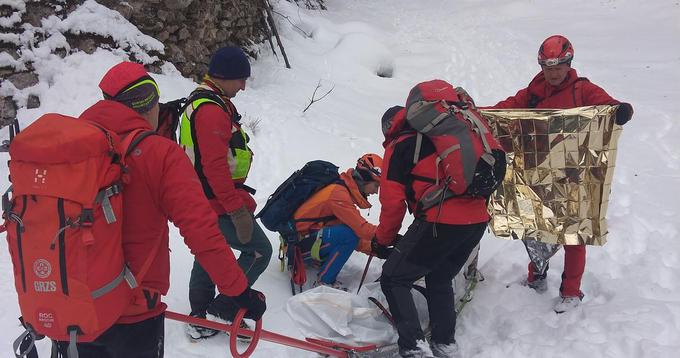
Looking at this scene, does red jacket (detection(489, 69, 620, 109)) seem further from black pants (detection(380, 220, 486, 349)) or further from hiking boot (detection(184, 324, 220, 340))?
hiking boot (detection(184, 324, 220, 340))

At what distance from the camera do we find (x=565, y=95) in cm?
397

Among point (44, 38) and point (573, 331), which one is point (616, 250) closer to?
point (573, 331)

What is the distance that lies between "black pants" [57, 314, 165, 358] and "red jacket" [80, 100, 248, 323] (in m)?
0.05

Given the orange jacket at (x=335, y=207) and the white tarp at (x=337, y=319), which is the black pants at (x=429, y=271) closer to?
the white tarp at (x=337, y=319)

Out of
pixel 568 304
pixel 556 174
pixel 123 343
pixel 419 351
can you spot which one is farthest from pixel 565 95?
pixel 123 343

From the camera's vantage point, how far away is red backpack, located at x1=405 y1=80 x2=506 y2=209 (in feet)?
9.98

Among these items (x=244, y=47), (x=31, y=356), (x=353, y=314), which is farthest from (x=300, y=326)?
(x=244, y=47)

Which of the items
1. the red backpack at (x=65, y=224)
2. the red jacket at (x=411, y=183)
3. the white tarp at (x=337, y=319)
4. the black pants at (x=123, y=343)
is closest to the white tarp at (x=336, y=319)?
the white tarp at (x=337, y=319)

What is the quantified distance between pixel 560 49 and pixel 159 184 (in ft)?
10.1

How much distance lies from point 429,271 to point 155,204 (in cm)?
193

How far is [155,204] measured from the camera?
2201 millimetres

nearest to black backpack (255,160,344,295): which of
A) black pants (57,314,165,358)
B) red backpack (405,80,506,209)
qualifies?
red backpack (405,80,506,209)

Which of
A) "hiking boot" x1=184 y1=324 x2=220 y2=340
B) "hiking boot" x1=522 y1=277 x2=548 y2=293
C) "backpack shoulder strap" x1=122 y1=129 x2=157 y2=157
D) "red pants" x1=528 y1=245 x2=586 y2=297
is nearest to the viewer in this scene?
"backpack shoulder strap" x1=122 y1=129 x2=157 y2=157

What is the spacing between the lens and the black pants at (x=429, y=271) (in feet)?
10.8
